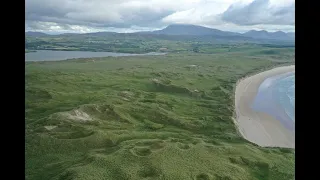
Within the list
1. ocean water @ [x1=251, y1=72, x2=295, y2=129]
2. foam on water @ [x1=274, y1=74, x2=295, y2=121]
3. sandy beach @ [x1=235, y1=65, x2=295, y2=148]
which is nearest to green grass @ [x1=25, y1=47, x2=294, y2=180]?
sandy beach @ [x1=235, y1=65, x2=295, y2=148]

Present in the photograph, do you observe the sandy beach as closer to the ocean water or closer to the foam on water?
the ocean water

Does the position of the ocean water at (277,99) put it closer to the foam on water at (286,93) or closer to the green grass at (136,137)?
the foam on water at (286,93)

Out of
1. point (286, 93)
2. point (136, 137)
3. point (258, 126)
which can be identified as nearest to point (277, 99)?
point (286, 93)

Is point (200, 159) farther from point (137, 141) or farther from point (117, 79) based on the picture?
point (117, 79)

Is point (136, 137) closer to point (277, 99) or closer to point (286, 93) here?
point (277, 99)

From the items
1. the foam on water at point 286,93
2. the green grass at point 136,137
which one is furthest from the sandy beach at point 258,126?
the foam on water at point 286,93

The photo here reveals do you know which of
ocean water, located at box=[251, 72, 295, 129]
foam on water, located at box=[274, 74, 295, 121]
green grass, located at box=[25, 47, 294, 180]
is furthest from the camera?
foam on water, located at box=[274, 74, 295, 121]
